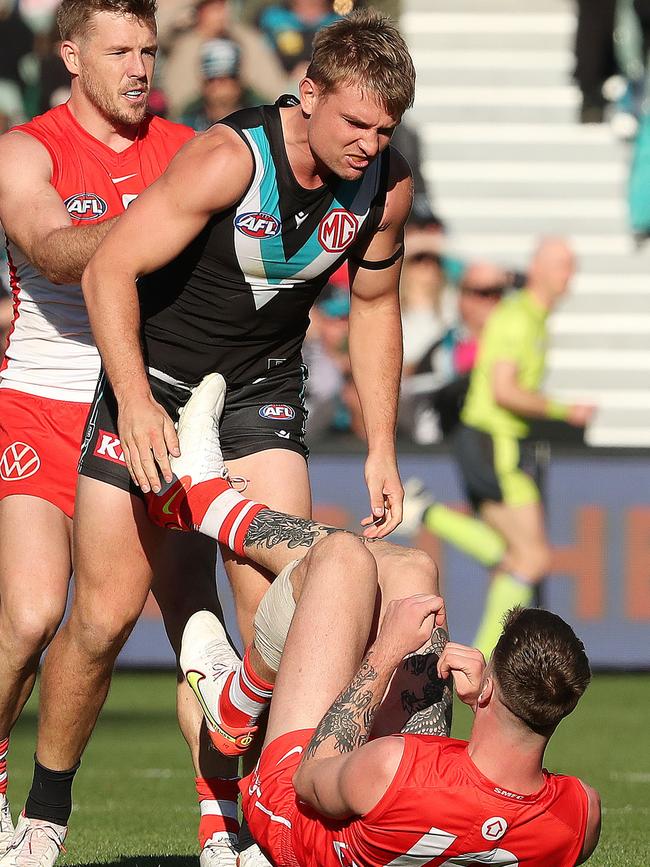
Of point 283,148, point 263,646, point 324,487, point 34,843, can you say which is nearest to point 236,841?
point 34,843

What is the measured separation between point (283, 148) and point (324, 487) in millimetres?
6089

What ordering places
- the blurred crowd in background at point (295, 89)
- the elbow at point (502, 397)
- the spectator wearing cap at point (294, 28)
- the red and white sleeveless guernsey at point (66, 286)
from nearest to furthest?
the red and white sleeveless guernsey at point (66, 286) → the elbow at point (502, 397) → the blurred crowd in background at point (295, 89) → the spectator wearing cap at point (294, 28)

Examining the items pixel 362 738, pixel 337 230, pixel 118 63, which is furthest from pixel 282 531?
pixel 118 63

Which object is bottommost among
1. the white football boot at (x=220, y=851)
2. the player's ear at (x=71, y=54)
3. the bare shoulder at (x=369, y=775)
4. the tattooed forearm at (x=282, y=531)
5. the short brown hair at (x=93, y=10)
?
the white football boot at (x=220, y=851)

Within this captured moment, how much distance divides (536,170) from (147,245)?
11.0 metres

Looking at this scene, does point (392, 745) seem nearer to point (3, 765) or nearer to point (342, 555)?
point (342, 555)

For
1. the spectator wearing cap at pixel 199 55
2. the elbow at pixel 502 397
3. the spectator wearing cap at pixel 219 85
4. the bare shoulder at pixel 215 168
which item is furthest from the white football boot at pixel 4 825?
the spectator wearing cap at pixel 199 55

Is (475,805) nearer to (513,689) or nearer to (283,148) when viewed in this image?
(513,689)

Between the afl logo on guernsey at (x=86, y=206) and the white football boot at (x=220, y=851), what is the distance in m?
2.14

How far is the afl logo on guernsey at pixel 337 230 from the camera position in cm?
462

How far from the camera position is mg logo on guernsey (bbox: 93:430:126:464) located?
4.69 meters

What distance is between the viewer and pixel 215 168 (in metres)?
4.31

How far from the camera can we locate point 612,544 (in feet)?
33.6

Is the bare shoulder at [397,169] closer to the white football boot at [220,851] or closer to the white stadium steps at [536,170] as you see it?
the white football boot at [220,851]
